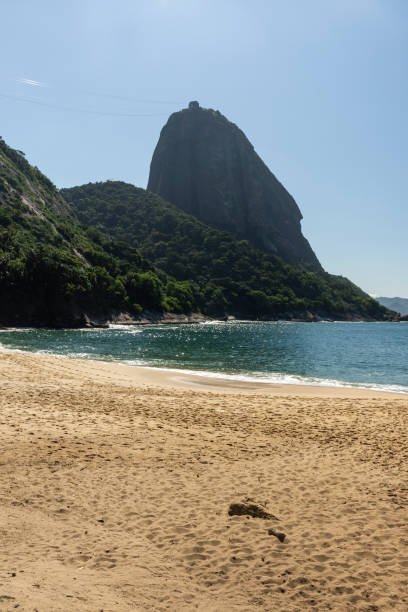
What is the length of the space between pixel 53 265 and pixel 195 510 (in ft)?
291

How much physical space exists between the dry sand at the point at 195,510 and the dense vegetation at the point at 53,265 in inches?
2925

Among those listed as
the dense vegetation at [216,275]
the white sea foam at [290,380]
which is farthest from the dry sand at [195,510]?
the dense vegetation at [216,275]

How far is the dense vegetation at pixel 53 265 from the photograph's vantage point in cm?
8294

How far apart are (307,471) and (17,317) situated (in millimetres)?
81583

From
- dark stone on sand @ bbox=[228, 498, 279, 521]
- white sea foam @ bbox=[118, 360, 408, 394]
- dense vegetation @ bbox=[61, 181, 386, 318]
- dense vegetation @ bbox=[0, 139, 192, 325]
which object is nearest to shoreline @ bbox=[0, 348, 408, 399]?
white sea foam @ bbox=[118, 360, 408, 394]

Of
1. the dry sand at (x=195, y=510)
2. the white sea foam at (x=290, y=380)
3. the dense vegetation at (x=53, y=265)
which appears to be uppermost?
the dense vegetation at (x=53, y=265)

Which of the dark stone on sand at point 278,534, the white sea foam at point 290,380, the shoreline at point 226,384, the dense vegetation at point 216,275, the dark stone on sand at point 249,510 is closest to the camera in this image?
the dark stone on sand at point 278,534

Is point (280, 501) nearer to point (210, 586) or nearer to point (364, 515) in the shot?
point (364, 515)

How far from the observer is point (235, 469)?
9672 millimetres

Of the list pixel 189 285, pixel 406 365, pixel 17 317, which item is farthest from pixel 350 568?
pixel 189 285

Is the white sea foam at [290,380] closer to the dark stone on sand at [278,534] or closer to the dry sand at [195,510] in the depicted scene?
the dry sand at [195,510]

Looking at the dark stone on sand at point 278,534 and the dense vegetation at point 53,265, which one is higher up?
the dense vegetation at point 53,265

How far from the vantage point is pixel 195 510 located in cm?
758

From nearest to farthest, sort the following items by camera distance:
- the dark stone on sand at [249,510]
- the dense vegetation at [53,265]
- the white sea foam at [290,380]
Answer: the dark stone on sand at [249,510] → the white sea foam at [290,380] → the dense vegetation at [53,265]
